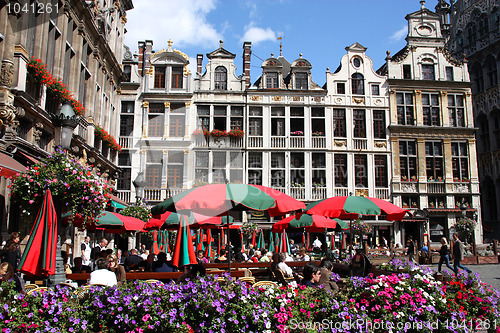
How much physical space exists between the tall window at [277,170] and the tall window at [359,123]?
575cm

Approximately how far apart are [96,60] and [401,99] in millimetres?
21663

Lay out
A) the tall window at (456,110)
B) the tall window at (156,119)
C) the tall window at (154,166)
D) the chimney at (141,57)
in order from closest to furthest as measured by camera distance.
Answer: the tall window at (154,166), the tall window at (156,119), the chimney at (141,57), the tall window at (456,110)

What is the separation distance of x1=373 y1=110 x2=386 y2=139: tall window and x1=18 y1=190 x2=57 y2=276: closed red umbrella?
26434 millimetres

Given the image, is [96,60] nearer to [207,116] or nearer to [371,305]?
[207,116]

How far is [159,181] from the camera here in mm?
28250

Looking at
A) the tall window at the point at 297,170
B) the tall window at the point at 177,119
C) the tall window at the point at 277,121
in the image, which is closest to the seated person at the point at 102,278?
the tall window at the point at 177,119

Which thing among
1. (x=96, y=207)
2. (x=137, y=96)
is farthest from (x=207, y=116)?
(x=96, y=207)

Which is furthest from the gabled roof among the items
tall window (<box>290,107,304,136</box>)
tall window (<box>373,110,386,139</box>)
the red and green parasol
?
the red and green parasol

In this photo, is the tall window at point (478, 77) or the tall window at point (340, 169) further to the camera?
the tall window at point (478, 77)

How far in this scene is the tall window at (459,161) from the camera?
3062 cm

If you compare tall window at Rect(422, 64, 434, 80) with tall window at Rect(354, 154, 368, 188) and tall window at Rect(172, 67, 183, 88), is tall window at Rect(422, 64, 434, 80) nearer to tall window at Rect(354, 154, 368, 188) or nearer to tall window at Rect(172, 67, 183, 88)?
tall window at Rect(354, 154, 368, 188)

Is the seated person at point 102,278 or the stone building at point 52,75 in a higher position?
the stone building at point 52,75

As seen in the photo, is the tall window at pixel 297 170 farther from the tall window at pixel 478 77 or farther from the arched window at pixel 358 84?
the tall window at pixel 478 77

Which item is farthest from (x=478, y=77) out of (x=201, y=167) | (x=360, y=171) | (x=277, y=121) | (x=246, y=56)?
(x=201, y=167)
